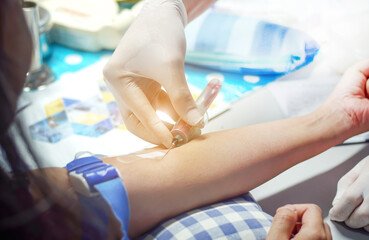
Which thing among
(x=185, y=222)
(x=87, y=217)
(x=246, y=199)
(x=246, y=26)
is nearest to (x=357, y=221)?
(x=246, y=199)

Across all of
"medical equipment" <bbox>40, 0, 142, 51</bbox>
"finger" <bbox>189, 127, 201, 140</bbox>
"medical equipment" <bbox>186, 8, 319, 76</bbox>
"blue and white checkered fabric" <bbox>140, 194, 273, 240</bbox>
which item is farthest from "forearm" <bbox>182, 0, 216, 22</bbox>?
"blue and white checkered fabric" <bbox>140, 194, 273, 240</bbox>

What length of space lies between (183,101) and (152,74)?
0.32ft

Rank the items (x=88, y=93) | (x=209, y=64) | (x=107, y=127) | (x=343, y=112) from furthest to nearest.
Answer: (x=209, y=64)
(x=88, y=93)
(x=107, y=127)
(x=343, y=112)

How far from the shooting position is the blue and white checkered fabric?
0.62 metres

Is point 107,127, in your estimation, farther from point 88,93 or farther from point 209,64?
point 209,64

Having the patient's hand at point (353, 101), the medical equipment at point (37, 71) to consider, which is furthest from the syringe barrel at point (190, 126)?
the medical equipment at point (37, 71)

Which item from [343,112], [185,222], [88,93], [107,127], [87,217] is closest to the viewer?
[87,217]

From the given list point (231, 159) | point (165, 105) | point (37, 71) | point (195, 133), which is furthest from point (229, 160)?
point (37, 71)

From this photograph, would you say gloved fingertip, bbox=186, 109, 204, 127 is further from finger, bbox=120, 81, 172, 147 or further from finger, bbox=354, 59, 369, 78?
finger, bbox=354, 59, 369, 78

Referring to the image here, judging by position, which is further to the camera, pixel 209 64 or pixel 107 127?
pixel 209 64

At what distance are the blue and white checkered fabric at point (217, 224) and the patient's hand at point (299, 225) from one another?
0.09 ft

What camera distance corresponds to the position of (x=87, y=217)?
55 centimetres

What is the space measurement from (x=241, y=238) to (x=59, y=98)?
0.73 m

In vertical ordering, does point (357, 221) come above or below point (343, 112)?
below
